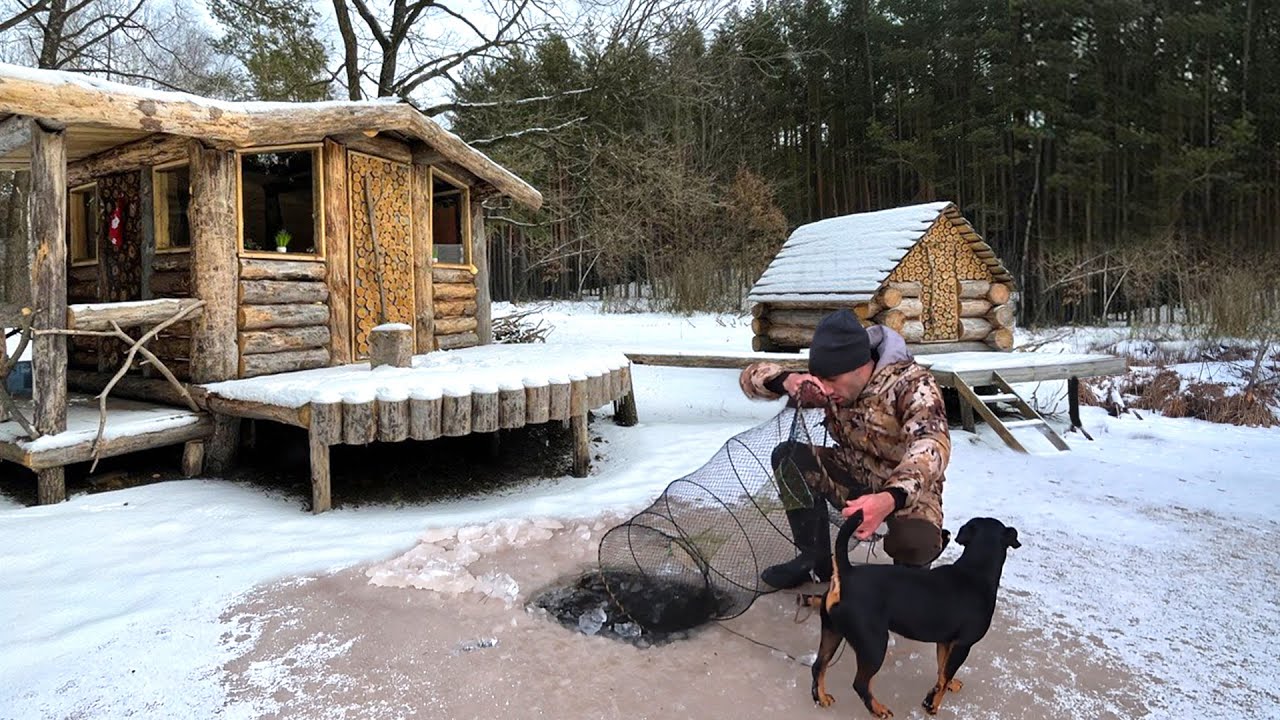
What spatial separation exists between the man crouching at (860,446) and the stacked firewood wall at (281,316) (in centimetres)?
→ 464

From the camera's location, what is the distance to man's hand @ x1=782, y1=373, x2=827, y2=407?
3.11 metres

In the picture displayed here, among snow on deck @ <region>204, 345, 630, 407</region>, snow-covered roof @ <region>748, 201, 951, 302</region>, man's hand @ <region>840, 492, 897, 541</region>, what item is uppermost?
snow-covered roof @ <region>748, 201, 951, 302</region>

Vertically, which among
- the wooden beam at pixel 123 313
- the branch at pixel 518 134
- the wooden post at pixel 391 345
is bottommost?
the wooden post at pixel 391 345

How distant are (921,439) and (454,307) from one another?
6.78m

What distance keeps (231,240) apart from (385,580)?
12.1 feet

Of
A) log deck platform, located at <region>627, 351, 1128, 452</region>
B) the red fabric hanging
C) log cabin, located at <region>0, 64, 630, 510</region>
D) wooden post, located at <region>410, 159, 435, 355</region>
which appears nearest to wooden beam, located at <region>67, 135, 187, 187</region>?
log cabin, located at <region>0, 64, 630, 510</region>

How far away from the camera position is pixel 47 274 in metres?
4.82

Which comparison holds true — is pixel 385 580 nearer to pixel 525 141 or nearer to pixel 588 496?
pixel 588 496

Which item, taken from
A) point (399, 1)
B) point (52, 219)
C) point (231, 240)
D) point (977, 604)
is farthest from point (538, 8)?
point (977, 604)

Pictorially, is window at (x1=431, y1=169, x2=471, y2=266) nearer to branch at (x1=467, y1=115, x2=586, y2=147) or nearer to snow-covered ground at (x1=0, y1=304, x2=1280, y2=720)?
snow-covered ground at (x1=0, y1=304, x2=1280, y2=720)

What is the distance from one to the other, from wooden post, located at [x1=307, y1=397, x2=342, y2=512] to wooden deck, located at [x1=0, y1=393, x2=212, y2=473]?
1.35 metres

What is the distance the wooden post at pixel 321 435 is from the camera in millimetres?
4781

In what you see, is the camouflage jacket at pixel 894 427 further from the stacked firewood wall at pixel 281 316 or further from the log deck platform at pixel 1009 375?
the stacked firewood wall at pixel 281 316

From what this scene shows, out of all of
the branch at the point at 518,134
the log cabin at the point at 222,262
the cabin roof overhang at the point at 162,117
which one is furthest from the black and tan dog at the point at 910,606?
the branch at the point at 518,134
